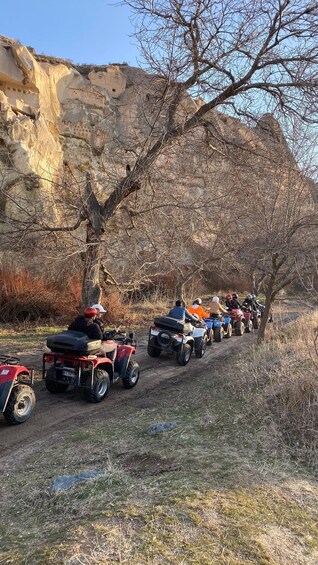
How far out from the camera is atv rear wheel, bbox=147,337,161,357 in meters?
10.7

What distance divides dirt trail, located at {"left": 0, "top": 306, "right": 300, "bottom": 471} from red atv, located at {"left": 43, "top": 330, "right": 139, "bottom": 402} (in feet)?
0.73

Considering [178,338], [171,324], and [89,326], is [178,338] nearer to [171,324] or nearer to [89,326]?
[171,324]

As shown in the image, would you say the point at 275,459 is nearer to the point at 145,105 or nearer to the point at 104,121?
the point at 145,105

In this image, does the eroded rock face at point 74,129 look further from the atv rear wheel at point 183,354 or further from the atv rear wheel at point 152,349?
the atv rear wheel at point 183,354

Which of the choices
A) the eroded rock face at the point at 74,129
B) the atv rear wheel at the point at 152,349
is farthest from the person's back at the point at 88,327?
the eroded rock face at the point at 74,129

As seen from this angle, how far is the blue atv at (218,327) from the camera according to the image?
13562mm

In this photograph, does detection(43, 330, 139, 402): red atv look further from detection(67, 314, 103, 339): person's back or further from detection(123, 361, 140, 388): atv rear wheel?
detection(123, 361, 140, 388): atv rear wheel

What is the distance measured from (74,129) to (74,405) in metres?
27.7

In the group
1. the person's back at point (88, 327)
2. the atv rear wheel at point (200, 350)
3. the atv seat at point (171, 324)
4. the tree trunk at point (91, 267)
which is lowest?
the atv rear wheel at point (200, 350)

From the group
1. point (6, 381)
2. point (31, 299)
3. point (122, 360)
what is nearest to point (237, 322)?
point (31, 299)

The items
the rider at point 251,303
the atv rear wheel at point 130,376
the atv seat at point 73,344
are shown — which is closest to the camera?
the atv seat at point 73,344

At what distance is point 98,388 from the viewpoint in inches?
275

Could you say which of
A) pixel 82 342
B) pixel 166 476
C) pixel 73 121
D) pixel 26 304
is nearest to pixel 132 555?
pixel 166 476

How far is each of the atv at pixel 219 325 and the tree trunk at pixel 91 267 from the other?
386 cm
